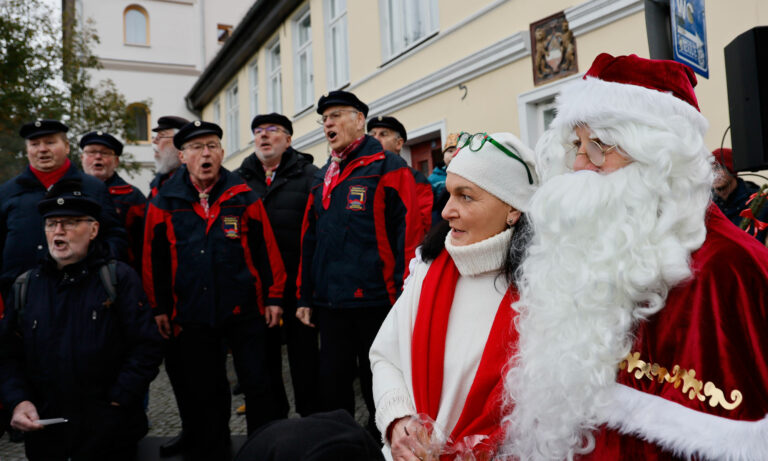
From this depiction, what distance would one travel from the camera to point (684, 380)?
1.29 meters

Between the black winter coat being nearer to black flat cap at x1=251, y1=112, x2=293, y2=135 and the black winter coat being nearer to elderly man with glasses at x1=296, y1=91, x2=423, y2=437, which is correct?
black flat cap at x1=251, y1=112, x2=293, y2=135

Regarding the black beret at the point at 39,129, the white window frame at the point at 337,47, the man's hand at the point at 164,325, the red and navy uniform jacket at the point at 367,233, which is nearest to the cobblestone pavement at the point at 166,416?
the man's hand at the point at 164,325

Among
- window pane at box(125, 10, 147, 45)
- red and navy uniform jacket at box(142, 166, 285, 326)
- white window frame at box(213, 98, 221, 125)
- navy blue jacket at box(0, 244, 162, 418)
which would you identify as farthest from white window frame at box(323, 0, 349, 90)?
window pane at box(125, 10, 147, 45)

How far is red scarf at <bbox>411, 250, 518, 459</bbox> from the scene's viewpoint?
167cm

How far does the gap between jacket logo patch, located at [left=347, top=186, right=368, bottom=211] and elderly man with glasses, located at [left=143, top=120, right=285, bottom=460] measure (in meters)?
0.74

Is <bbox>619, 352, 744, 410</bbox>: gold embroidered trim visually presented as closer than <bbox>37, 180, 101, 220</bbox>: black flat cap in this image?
Yes

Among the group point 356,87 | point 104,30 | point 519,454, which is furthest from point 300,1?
point 104,30

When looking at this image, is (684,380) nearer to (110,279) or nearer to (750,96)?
(750,96)

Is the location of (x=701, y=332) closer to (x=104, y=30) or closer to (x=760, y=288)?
(x=760, y=288)

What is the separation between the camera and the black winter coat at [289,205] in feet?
14.9

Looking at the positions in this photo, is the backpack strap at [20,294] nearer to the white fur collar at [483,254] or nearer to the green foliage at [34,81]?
the white fur collar at [483,254]

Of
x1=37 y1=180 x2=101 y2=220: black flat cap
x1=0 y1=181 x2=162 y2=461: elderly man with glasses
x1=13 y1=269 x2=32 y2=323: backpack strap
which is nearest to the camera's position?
x1=0 y1=181 x2=162 y2=461: elderly man with glasses

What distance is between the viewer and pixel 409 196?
138 inches

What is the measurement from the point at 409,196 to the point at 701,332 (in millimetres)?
2336
